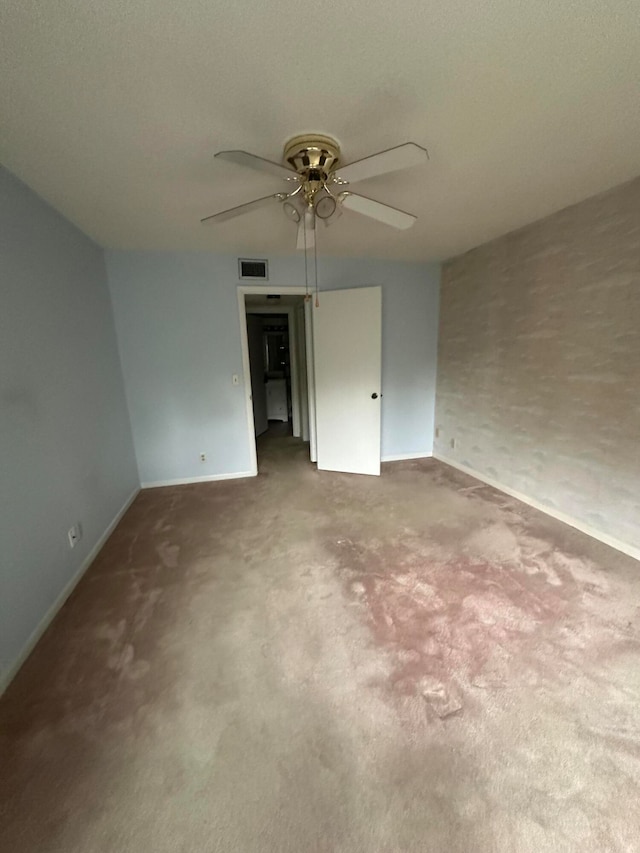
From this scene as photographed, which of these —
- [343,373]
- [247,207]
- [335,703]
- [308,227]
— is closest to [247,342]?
[343,373]

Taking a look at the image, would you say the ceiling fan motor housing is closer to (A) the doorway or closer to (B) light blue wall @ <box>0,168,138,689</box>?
(B) light blue wall @ <box>0,168,138,689</box>

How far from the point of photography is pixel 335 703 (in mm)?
1382

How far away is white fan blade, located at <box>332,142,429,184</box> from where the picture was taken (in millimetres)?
1291

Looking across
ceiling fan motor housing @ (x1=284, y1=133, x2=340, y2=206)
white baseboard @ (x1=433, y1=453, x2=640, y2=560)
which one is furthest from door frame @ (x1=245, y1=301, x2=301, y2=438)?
ceiling fan motor housing @ (x1=284, y1=133, x2=340, y2=206)

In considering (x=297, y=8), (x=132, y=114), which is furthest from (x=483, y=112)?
(x=132, y=114)

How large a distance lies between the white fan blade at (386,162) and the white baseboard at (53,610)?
263 cm

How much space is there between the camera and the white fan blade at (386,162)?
1.29m

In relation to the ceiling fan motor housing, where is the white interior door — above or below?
below

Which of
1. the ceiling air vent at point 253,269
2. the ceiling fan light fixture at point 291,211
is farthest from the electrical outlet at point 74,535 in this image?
the ceiling air vent at point 253,269

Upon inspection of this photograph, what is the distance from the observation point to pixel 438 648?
162 cm

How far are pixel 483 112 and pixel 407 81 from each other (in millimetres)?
410

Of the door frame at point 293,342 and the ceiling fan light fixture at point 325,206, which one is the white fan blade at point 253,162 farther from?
the door frame at point 293,342

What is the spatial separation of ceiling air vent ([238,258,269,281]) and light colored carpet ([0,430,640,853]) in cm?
259

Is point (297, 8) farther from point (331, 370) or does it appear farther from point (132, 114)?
point (331, 370)
